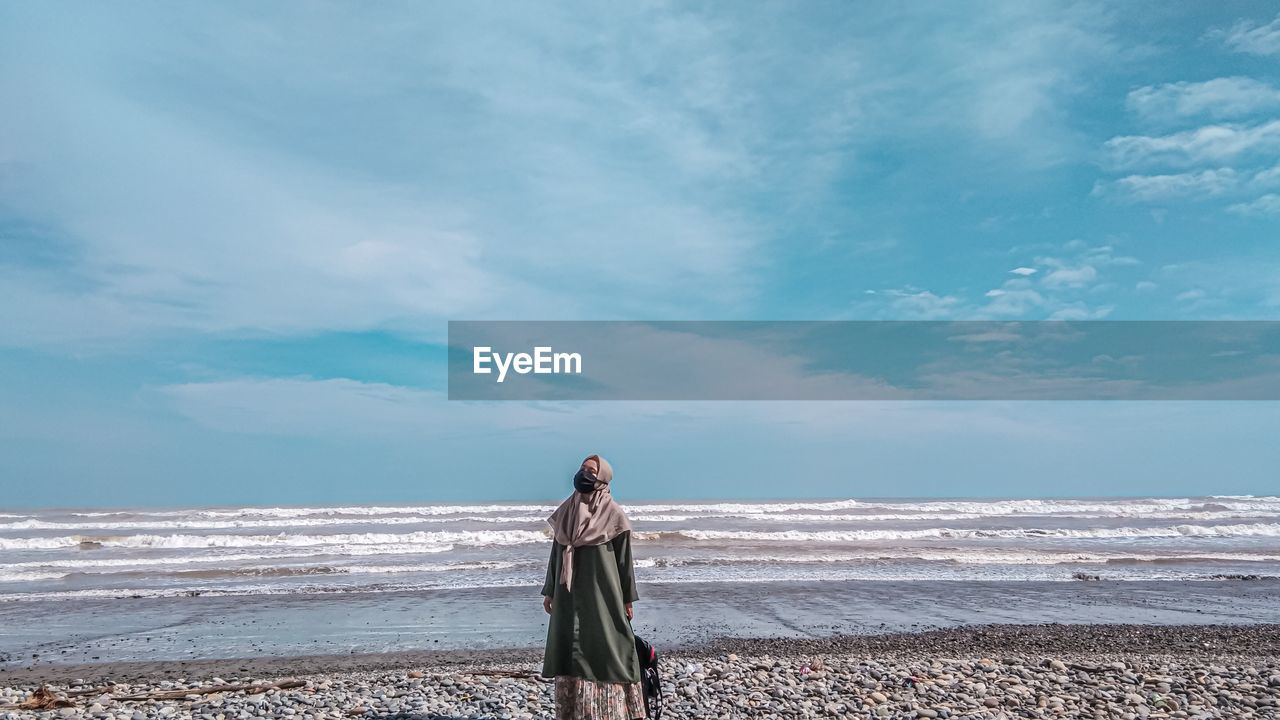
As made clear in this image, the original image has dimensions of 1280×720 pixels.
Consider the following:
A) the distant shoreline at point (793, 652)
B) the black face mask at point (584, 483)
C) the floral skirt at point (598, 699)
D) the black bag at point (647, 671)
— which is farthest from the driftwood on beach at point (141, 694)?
the black face mask at point (584, 483)

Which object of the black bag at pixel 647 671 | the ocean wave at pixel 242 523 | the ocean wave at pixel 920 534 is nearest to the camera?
the black bag at pixel 647 671

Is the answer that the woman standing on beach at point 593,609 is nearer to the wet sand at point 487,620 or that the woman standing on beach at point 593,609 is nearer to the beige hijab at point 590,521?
the beige hijab at point 590,521

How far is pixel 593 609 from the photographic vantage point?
518cm

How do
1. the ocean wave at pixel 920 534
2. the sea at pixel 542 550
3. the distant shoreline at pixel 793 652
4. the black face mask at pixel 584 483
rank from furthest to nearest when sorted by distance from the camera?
the ocean wave at pixel 920 534 < the sea at pixel 542 550 < the distant shoreline at pixel 793 652 < the black face mask at pixel 584 483

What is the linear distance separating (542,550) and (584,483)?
18188 mm

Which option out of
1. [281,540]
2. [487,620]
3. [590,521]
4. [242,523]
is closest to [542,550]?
[281,540]

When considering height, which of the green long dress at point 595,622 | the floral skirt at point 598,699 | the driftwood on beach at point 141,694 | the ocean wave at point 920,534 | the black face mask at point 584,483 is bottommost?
the ocean wave at point 920,534

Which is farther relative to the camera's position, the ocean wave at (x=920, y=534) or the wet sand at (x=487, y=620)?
the ocean wave at (x=920, y=534)

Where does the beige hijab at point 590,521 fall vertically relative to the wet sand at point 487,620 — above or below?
above

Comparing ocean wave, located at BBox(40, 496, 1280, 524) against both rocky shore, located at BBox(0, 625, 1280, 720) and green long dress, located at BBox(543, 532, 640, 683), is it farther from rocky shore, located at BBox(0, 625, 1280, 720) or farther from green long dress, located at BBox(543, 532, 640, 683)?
green long dress, located at BBox(543, 532, 640, 683)

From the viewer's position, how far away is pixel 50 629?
1119cm

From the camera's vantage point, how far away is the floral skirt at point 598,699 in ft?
17.1

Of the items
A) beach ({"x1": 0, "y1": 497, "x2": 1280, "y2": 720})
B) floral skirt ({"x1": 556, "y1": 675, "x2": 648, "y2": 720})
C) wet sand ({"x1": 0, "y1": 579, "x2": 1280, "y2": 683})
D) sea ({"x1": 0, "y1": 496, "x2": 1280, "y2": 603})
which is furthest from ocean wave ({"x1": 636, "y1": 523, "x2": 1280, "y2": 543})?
floral skirt ({"x1": 556, "y1": 675, "x2": 648, "y2": 720})

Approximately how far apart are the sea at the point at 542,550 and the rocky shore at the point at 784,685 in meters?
6.63
